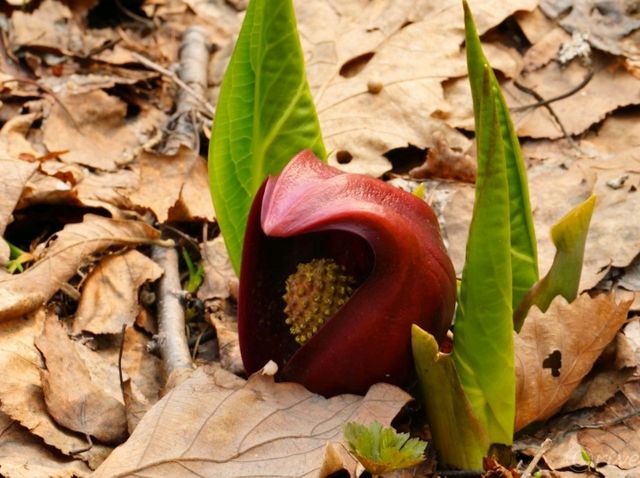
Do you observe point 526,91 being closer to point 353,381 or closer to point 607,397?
point 607,397

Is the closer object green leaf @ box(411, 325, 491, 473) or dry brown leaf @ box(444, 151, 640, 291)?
green leaf @ box(411, 325, 491, 473)

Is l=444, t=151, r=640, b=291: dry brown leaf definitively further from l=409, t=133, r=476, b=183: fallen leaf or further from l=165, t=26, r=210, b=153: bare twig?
l=165, t=26, r=210, b=153: bare twig

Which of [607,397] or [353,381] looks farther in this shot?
[607,397]

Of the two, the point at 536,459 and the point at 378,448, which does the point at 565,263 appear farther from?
the point at 378,448

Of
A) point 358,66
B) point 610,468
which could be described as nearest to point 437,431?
point 610,468

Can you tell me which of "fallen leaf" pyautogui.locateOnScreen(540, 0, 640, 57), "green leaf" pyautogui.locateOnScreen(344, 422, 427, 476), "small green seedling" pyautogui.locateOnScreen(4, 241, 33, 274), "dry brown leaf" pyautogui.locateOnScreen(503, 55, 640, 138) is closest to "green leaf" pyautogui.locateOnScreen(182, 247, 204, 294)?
"small green seedling" pyautogui.locateOnScreen(4, 241, 33, 274)

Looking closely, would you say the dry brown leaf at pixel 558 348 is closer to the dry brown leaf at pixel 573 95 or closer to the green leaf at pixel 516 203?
the green leaf at pixel 516 203
